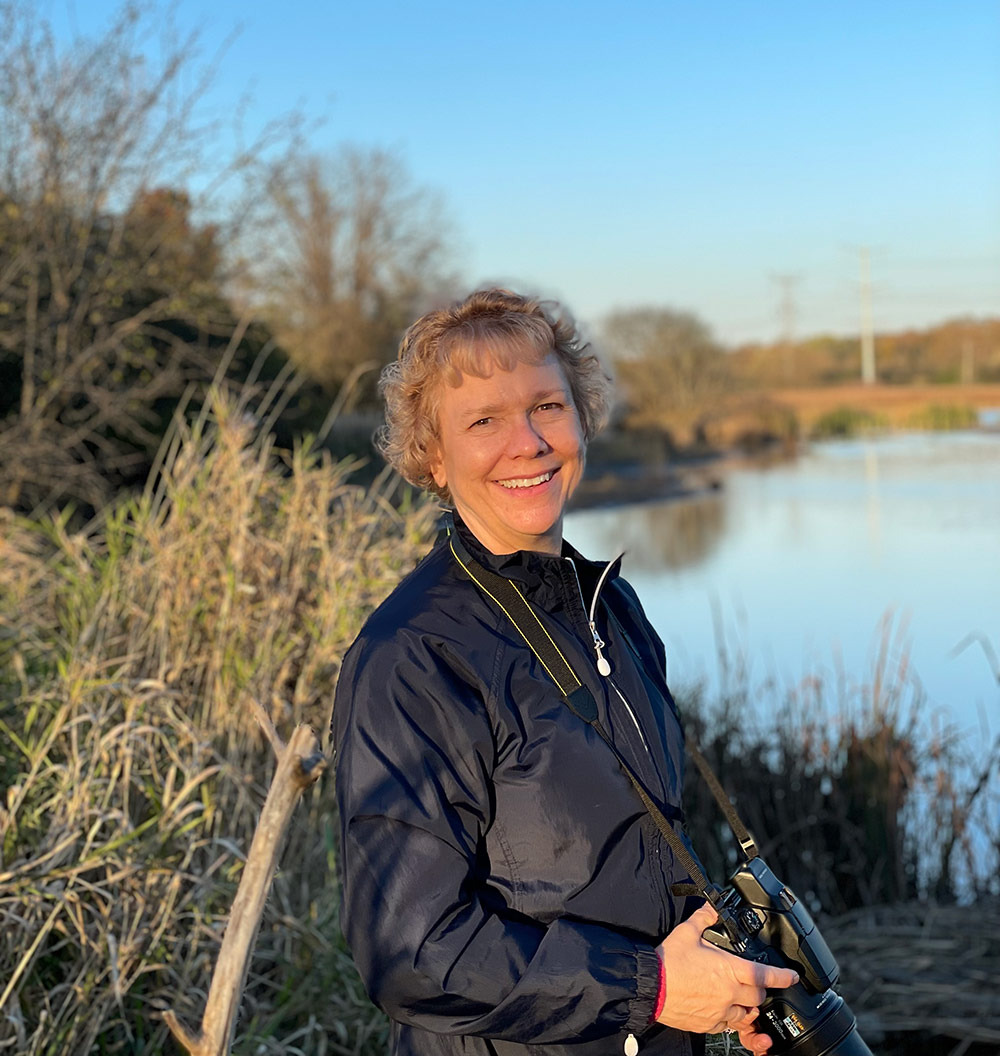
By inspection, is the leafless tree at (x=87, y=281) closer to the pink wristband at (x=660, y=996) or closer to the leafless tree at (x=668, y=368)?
the pink wristband at (x=660, y=996)

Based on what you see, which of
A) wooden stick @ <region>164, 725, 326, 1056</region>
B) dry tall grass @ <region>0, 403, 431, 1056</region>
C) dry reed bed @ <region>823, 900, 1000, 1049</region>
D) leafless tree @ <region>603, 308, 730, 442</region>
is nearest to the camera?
wooden stick @ <region>164, 725, 326, 1056</region>

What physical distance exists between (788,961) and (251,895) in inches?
28.8

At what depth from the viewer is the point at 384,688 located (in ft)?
4.66

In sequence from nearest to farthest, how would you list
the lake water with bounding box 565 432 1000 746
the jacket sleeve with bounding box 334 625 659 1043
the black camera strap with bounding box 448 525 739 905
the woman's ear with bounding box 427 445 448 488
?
1. the jacket sleeve with bounding box 334 625 659 1043
2. the black camera strap with bounding box 448 525 739 905
3. the woman's ear with bounding box 427 445 448 488
4. the lake water with bounding box 565 432 1000 746

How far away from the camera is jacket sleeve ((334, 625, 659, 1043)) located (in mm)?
1327

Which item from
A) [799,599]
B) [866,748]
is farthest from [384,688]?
[799,599]

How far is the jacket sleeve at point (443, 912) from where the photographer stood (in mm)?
1327

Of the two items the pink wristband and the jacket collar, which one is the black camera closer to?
the pink wristband

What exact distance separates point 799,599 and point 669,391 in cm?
1883

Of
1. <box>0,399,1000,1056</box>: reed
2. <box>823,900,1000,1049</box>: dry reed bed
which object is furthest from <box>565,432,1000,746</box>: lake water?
<box>823,900,1000,1049</box>: dry reed bed

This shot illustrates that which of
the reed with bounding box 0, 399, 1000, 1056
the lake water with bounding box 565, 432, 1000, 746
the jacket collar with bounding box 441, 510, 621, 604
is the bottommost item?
the lake water with bounding box 565, 432, 1000, 746

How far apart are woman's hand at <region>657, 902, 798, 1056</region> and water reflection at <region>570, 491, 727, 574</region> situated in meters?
13.3

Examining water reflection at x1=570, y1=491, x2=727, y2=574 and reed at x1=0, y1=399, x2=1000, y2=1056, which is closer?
reed at x1=0, y1=399, x2=1000, y2=1056

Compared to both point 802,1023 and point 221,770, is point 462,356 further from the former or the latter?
point 221,770
